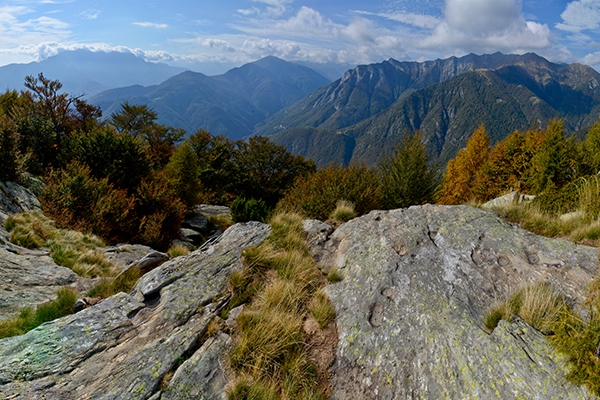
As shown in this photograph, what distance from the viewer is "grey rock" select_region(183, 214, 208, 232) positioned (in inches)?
857

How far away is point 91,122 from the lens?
28.3 meters

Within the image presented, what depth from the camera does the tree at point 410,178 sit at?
1762 centimetres

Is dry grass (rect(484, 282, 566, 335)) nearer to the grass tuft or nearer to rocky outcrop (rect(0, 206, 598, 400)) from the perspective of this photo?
rocky outcrop (rect(0, 206, 598, 400))

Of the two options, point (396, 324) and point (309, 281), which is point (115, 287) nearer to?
point (309, 281)

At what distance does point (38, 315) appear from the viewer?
15.4ft

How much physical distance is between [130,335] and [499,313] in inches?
214

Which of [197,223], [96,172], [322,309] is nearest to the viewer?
[322,309]

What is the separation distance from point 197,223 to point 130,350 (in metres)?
19.7

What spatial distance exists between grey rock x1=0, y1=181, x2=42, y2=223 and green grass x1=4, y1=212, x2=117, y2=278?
2.82 feet

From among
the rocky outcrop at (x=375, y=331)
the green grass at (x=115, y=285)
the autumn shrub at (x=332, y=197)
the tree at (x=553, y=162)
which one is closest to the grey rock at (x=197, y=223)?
the autumn shrub at (x=332, y=197)

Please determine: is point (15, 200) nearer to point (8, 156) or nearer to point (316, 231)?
point (8, 156)

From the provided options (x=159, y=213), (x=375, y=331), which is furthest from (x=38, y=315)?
(x=159, y=213)

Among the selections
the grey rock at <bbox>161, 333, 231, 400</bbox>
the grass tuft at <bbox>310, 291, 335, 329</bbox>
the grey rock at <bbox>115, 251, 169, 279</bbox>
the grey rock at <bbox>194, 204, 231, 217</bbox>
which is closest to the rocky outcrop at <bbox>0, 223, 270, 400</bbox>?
the grey rock at <bbox>161, 333, 231, 400</bbox>

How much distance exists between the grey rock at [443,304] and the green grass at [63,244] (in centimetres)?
735
